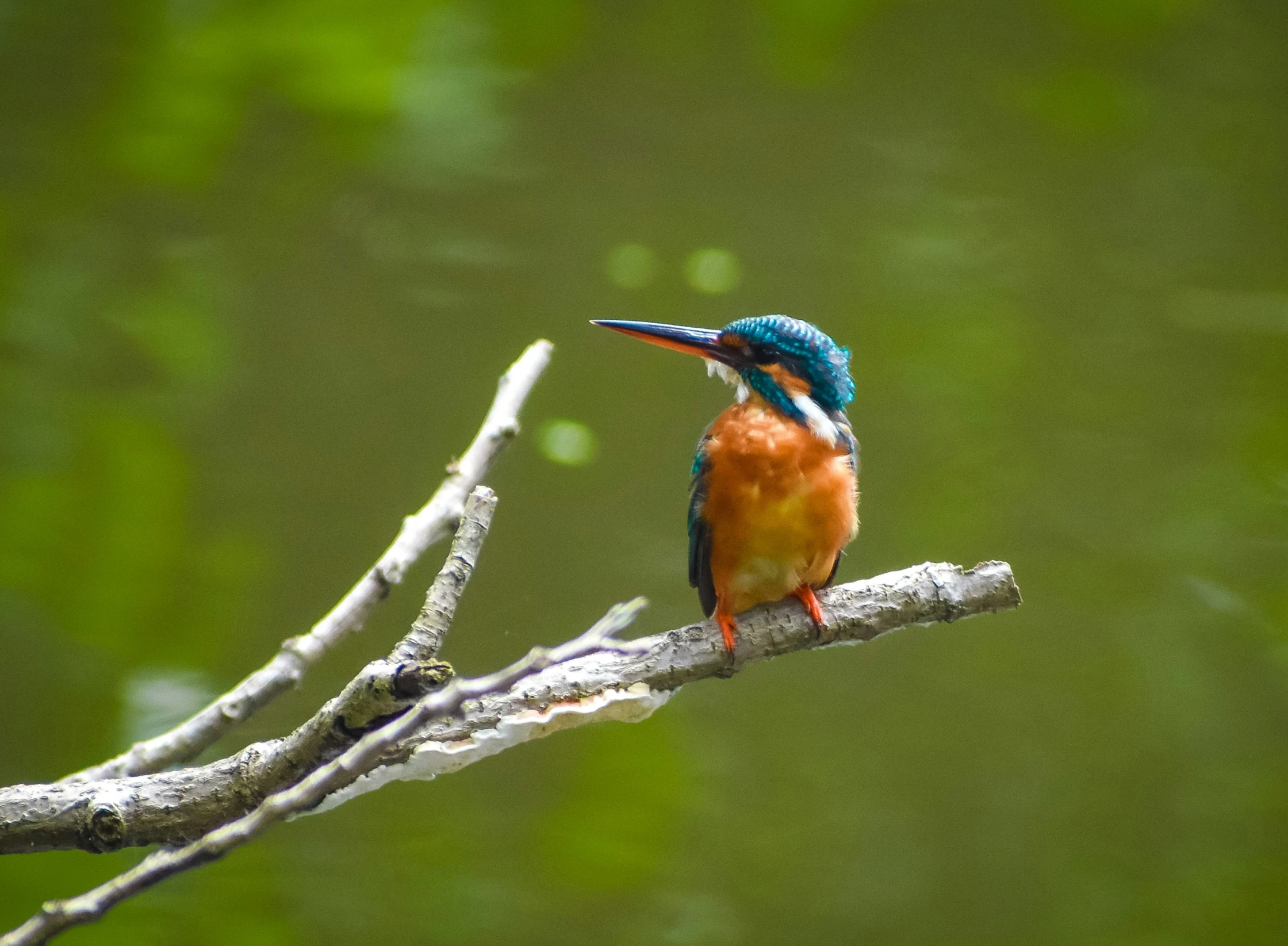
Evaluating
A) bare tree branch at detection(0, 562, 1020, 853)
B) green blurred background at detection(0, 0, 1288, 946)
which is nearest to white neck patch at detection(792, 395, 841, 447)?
bare tree branch at detection(0, 562, 1020, 853)

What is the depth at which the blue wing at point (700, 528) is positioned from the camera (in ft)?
5.57

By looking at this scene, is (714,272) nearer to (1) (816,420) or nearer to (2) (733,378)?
(2) (733,378)

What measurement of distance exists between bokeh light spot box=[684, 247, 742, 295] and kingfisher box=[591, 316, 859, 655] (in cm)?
97

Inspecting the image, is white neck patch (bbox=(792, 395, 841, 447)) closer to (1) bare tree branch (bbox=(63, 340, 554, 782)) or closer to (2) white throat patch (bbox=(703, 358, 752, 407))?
(2) white throat patch (bbox=(703, 358, 752, 407))

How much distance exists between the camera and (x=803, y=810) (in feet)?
9.02

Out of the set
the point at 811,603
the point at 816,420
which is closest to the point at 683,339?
the point at 816,420

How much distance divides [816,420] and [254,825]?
42.5 inches

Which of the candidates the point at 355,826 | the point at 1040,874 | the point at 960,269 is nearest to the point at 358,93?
the point at 960,269

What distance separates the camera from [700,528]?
5.61ft

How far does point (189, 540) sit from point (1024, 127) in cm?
244

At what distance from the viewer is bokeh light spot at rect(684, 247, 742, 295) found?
2752mm

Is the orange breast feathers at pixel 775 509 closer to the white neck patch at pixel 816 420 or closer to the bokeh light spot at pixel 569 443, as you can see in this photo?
the white neck patch at pixel 816 420

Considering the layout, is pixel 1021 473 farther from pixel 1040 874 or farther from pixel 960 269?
pixel 1040 874

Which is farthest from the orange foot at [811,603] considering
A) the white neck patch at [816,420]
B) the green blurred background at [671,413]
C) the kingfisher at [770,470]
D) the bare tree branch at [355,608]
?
the green blurred background at [671,413]
